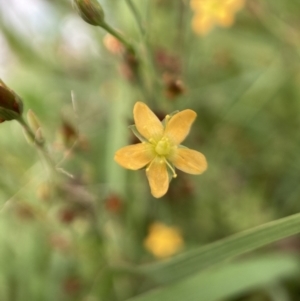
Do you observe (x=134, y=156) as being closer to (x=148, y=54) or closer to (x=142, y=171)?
(x=148, y=54)

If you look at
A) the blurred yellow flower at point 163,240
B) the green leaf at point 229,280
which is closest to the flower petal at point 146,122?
the green leaf at point 229,280

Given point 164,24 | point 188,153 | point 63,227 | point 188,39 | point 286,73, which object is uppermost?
point 164,24

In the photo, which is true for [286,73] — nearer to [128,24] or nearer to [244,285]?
[128,24]

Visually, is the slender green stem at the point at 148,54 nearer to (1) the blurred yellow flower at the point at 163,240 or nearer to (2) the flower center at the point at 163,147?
(2) the flower center at the point at 163,147

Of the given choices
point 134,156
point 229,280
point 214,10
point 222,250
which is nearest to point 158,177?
point 134,156

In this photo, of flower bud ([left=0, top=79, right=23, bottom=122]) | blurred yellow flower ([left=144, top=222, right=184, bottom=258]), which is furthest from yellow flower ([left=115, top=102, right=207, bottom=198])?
blurred yellow flower ([left=144, top=222, right=184, bottom=258])

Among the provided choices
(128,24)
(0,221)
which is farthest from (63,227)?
(128,24)

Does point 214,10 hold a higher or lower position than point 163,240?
higher
